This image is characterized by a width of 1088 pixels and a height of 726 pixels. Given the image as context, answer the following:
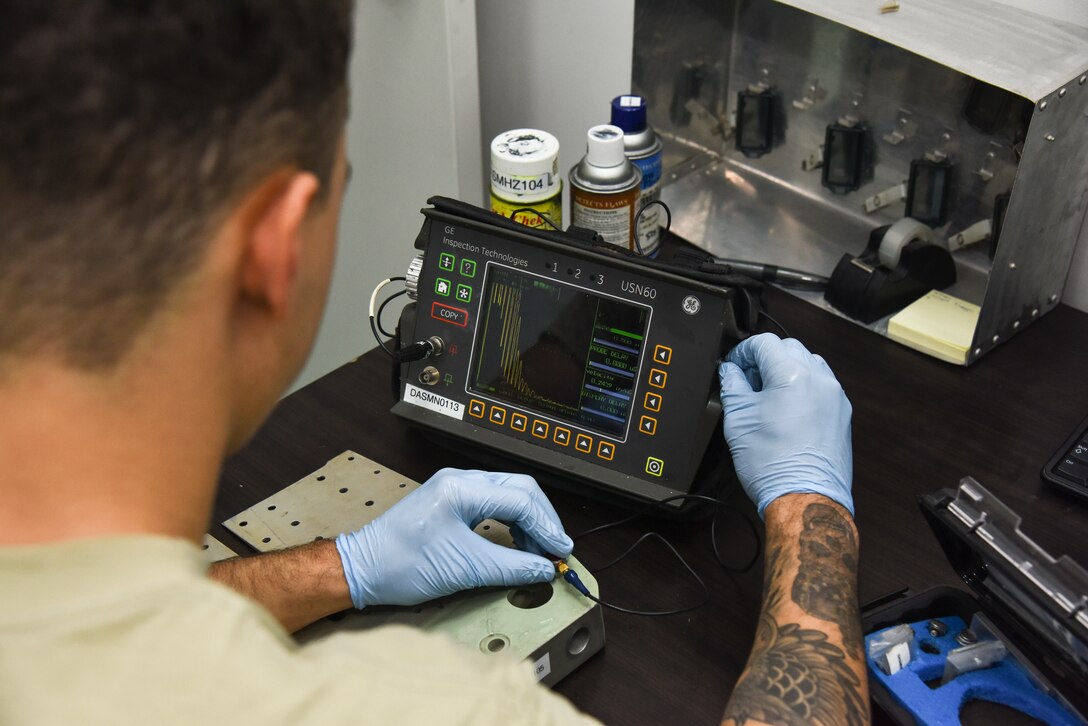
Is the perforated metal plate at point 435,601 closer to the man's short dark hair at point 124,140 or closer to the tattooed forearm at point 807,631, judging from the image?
the tattooed forearm at point 807,631

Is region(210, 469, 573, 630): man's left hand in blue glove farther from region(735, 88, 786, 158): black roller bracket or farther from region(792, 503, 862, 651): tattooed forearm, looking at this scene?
region(735, 88, 786, 158): black roller bracket

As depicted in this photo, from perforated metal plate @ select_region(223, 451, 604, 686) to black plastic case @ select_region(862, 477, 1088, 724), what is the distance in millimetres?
249

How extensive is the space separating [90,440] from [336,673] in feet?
0.57

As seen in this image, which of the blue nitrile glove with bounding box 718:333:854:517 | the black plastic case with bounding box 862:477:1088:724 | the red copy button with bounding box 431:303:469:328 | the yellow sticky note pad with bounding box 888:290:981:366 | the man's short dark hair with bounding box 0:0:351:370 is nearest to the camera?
the man's short dark hair with bounding box 0:0:351:370

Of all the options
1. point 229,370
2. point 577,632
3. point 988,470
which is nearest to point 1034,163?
point 988,470

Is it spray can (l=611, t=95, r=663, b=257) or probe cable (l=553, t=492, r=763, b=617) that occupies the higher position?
spray can (l=611, t=95, r=663, b=257)

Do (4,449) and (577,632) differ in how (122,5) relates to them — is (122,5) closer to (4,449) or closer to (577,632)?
(4,449)

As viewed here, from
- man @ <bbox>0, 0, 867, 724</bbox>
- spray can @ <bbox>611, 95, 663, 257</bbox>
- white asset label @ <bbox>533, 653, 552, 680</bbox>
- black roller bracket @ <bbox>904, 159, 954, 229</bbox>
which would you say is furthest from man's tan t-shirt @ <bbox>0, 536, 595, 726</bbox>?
black roller bracket @ <bbox>904, 159, 954, 229</bbox>

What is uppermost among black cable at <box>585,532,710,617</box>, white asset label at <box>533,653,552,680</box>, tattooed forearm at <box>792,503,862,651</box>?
tattooed forearm at <box>792,503,862,651</box>

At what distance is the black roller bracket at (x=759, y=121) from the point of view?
1.46 meters

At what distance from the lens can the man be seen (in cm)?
46

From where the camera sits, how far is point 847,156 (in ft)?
4.53

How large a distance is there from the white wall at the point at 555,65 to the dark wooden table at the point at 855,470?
0.47 metres

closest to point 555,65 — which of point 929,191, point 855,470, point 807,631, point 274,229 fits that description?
point 929,191
